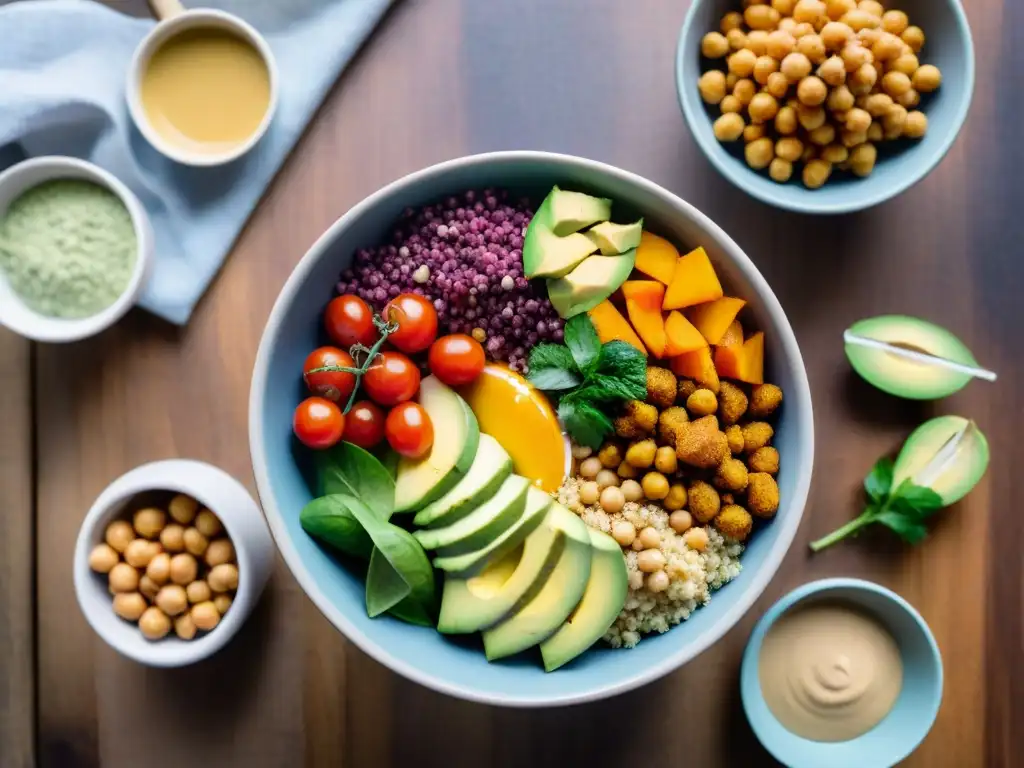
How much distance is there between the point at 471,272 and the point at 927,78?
71cm

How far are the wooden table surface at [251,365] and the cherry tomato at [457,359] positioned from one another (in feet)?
1.03

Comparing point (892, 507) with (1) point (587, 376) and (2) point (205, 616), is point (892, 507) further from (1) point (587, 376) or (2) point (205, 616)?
(2) point (205, 616)

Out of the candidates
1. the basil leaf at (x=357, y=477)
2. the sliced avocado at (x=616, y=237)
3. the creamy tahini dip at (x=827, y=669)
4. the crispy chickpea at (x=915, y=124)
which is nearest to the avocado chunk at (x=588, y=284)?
the sliced avocado at (x=616, y=237)

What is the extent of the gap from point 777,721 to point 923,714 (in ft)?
0.68

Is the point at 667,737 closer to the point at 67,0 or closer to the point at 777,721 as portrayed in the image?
the point at 777,721

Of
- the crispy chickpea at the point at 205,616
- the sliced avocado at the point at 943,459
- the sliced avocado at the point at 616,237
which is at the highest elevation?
the sliced avocado at the point at 616,237

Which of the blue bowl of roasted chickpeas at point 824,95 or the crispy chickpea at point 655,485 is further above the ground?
the blue bowl of roasted chickpeas at point 824,95

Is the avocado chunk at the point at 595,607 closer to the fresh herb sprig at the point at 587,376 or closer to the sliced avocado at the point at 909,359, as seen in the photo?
the fresh herb sprig at the point at 587,376

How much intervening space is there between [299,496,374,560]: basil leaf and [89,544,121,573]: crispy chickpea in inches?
11.2

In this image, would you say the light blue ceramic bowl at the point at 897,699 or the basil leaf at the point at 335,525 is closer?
the basil leaf at the point at 335,525

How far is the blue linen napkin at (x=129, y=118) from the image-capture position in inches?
58.4

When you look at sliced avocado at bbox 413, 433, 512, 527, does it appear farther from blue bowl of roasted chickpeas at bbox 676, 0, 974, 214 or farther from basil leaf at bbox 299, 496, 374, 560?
blue bowl of roasted chickpeas at bbox 676, 0, 974, 214

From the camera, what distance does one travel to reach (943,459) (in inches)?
57.8

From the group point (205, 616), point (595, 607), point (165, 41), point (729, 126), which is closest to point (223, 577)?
point (205, 616)
